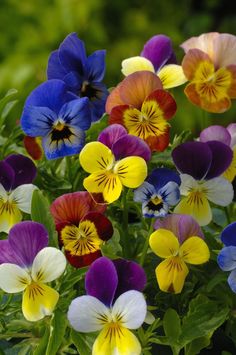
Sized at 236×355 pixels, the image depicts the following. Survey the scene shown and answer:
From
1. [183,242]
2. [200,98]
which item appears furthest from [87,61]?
[183,242]

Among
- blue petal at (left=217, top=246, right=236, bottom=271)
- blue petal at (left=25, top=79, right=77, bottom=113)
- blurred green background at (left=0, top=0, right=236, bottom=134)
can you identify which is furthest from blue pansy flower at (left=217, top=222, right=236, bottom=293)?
blurred green background at (left=0, top=0, right=236, bottom=134)

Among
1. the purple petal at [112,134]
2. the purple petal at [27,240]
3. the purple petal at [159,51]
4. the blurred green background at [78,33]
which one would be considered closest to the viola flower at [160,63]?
the purple petal at [159,51]

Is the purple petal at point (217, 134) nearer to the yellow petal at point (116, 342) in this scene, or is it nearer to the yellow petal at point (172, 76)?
the yellow petal at point (172, 76)

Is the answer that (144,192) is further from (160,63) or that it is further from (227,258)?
(160,63)

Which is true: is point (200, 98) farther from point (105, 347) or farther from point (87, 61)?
point (105, 347)

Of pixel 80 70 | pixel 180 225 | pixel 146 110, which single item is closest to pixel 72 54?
pixel 80 70

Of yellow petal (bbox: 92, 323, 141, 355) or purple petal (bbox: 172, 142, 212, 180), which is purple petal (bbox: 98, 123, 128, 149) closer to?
purple petal (bbox: 172, 142, 212, 180)
